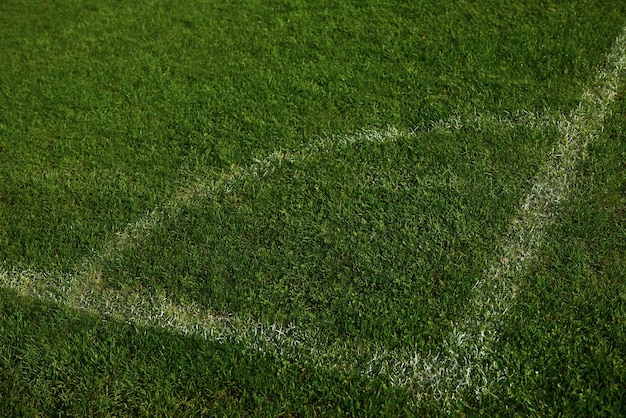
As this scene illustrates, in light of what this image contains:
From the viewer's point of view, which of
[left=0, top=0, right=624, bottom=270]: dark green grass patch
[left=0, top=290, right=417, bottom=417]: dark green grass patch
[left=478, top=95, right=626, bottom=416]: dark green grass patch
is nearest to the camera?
[left=478, top=95, right=626, bottom=416]: dark green grass patch

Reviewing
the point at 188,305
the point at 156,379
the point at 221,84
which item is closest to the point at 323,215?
the point at 188,305

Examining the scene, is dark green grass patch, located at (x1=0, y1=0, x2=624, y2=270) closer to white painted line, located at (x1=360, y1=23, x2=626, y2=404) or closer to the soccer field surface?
the soccer field surface

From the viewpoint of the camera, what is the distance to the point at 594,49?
3893 mm

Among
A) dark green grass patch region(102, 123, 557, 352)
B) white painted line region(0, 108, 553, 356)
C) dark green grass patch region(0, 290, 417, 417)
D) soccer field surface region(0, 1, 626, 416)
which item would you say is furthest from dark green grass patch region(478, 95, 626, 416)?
white painted line region(0, 108, 553, 356)

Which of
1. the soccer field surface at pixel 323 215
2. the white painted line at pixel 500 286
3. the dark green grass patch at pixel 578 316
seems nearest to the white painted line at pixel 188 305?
the soccer field surface at pixel 323 215

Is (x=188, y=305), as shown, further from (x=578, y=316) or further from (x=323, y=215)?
(x=578, y=316)

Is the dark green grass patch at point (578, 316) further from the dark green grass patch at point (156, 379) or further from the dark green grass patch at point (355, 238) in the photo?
the dark green grass patch at point (156, 379)

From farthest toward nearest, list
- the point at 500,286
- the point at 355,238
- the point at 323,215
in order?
the point at 323,215 < the point at 355,238 < the point at 500,286

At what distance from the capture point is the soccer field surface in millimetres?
2482

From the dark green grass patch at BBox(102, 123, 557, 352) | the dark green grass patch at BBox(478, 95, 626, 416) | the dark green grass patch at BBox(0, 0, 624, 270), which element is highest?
the dark green grass patch at BBox(0, 0, 624, 270)

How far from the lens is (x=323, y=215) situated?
10.2 ft

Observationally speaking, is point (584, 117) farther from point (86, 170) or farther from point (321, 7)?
point (86, 170)

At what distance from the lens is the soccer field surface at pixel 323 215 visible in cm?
248

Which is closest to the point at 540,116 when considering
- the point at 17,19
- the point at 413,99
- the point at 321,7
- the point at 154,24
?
the point at 413,99
